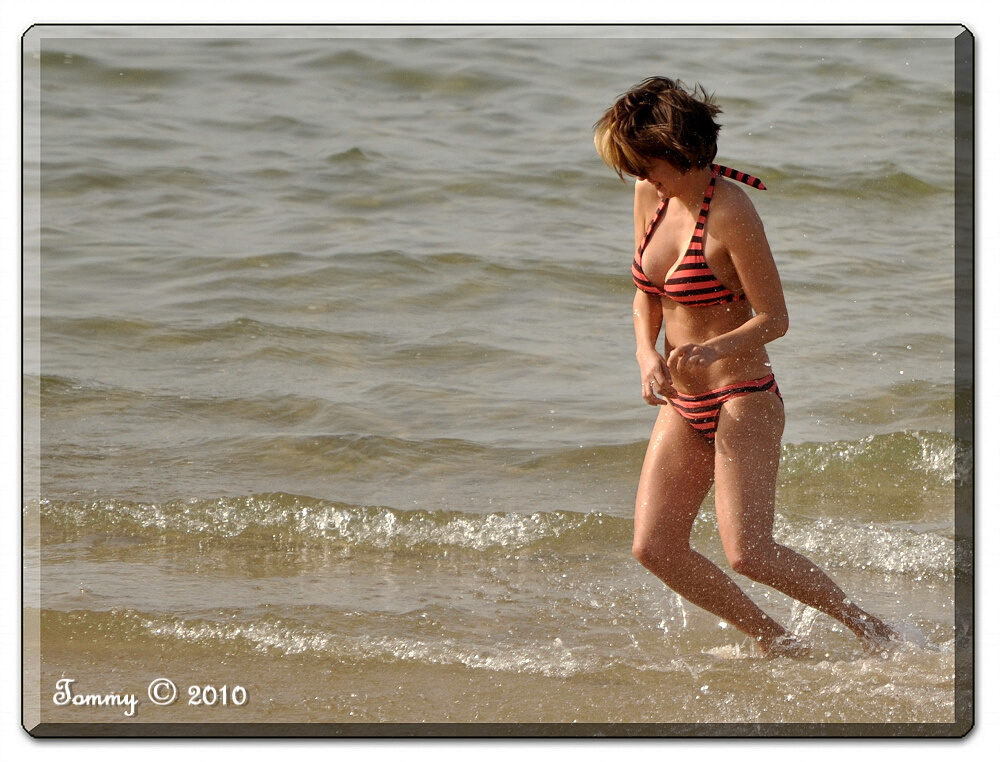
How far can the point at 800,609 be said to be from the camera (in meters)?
3.46

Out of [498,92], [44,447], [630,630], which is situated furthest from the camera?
[498,92]

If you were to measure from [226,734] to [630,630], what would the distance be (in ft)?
4.14

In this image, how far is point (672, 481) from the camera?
2924 millimetres

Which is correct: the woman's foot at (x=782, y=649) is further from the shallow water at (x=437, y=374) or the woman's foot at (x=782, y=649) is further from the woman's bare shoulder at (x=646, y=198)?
the woman's bare shoulder at (x=646, y=198)

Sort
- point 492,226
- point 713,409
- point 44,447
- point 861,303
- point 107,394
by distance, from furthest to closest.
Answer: point 492,226 → point 861,303 → point 107,394 → point 44,447 → point 713,409

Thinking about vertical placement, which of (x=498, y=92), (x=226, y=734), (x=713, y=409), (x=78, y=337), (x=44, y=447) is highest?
(x=498, y=92)

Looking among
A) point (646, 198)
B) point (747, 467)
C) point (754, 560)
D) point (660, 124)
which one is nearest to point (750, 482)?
point (747, 467)

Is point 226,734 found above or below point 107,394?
below

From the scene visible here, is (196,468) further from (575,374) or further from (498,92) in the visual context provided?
(498,92)

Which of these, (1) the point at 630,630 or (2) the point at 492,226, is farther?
(2) the point at 492,226

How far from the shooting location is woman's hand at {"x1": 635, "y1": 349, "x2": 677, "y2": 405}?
9.05 feet

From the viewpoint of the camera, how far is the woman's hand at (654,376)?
9.05 feet

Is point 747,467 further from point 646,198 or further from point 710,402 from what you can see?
point 646,198

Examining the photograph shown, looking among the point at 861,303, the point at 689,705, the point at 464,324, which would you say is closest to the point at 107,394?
the point at 464,324
